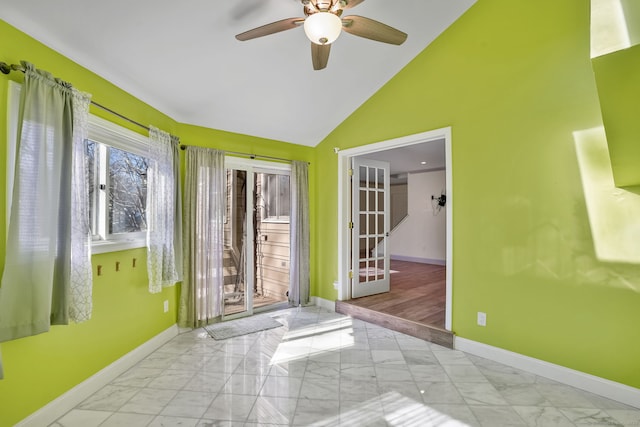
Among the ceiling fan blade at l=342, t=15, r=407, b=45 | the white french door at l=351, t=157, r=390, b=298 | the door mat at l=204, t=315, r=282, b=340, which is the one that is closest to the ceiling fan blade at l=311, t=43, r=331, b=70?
the ceiling fan blade at l=342, t=15, r=407, b=45

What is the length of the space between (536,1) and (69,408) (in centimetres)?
467

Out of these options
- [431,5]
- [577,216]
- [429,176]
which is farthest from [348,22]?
[429,176]

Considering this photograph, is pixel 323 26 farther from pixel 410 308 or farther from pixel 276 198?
pixel 410 308

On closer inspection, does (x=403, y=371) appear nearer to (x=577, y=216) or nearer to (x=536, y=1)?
(x=577, y=216)

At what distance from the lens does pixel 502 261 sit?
109 inches

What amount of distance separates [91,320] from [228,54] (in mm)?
2438

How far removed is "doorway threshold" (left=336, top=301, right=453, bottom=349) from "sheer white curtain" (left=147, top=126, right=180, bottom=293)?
84.9 inches

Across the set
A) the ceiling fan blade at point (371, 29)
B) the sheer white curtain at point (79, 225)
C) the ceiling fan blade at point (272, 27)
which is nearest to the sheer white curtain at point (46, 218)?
the sheer white curtain at point (79, 225)

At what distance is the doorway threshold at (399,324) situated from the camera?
3132 millimetres

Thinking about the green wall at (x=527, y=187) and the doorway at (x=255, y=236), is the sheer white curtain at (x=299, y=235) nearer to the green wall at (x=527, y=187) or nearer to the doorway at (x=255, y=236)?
the doorway at (x=255, y=236)

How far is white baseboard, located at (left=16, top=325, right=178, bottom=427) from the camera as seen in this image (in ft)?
6.29

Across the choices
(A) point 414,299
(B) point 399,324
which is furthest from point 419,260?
(B) point 399,324

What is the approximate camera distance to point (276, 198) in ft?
15.3

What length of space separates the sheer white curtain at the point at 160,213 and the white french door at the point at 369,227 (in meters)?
2.33
